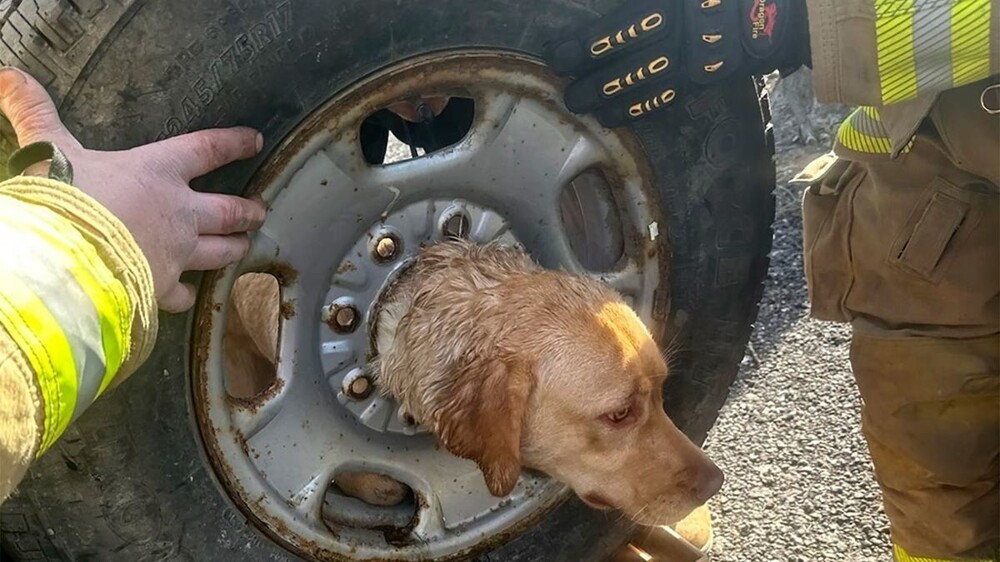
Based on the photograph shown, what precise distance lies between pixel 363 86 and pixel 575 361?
0.91 m

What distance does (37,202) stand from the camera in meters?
1.39

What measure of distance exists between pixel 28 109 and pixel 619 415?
5.35ft

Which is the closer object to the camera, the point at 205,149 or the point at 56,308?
the point at 56,308

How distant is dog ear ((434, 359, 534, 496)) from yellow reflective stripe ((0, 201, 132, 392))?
108cm

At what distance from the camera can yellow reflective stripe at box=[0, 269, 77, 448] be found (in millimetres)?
1208

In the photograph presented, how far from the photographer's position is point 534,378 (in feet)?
7.88

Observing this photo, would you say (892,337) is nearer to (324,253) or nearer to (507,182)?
(507,182)

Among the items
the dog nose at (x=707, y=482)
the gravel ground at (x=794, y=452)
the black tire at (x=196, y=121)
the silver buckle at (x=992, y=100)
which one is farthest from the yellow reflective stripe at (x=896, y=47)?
the gravel ground at (x=794, y=452)

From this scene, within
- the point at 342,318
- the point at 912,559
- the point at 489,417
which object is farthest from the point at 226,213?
the point at 912,559

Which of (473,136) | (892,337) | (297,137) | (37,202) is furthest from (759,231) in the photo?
(37,202)

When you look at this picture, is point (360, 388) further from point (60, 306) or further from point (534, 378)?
point (60, 306)

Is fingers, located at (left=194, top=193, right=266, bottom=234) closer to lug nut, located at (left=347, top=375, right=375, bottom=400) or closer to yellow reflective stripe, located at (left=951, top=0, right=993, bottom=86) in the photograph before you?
lug nut, located at (left=347, top=375, right=375, bottom=400)

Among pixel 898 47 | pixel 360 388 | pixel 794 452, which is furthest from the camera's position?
pixel 794 452

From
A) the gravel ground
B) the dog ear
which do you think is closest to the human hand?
the dog ear
